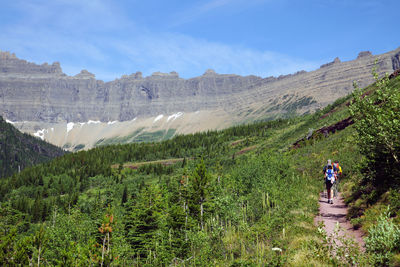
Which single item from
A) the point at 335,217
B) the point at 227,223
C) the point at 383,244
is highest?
the point at 383,244

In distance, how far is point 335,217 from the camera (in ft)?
54.6

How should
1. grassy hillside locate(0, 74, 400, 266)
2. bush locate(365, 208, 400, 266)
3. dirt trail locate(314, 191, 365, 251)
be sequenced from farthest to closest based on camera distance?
dirt trail locate(314, 191, 365, 251) < grassy hillside locate(0, 74, 400, 266) < bush locate(365, 208, 400, 266)

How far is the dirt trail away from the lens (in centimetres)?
1298

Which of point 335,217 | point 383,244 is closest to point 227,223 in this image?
point 335,217

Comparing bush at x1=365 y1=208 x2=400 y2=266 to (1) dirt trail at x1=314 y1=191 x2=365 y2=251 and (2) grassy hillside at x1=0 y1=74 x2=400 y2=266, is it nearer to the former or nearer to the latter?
(2) grassy hillside at x1=0 y1=74 x2=400 y2=266

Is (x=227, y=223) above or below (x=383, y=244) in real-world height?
below

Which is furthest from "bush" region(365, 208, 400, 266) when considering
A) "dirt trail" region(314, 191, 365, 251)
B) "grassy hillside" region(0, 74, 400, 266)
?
"dirt trail" region(314, 191, 365, 251)

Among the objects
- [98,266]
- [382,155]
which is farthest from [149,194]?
[382,155]

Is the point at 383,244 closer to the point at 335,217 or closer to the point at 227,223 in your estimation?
the point at 335,217

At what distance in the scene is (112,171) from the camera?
153 m

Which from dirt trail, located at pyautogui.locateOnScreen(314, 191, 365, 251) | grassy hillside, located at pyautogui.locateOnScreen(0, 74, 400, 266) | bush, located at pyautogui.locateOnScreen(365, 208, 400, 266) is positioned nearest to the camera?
bush, located at pyautogui.locateOnScreen(365, 208, 400, 266)

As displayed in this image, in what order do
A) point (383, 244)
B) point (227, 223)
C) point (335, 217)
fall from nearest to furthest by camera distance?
point (383, 244)
point (335, 217)
point (227, 223)

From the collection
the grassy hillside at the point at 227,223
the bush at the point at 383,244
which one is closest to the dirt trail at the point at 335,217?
the grassy hillside at the point at 227,223

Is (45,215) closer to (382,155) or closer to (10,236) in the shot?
(10,236)
